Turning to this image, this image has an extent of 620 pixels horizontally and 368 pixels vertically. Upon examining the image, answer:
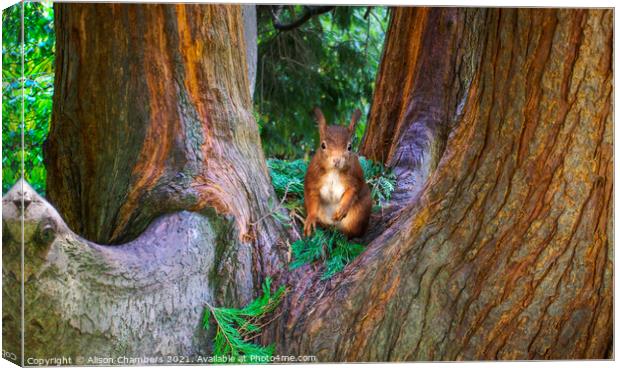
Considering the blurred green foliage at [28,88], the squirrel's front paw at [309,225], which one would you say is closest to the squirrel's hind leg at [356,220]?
the squirrel's front paw at [309,225]

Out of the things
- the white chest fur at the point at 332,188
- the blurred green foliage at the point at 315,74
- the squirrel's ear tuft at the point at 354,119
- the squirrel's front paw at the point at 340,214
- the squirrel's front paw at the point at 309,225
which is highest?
the blurred green foliage at the point at 315,74

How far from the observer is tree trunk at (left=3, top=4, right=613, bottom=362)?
2643mm

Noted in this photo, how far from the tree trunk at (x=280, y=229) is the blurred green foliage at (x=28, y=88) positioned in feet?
0.49

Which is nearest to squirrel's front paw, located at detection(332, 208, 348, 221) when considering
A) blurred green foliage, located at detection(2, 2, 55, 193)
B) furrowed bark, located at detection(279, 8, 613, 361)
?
furrowed bark, located at detection(279, 8, 613, 361)

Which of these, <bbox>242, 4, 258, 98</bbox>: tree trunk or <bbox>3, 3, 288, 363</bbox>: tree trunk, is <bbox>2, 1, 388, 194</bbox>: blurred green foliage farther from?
<bbox>3, 3, 288, 363</bbox>: tree trunk

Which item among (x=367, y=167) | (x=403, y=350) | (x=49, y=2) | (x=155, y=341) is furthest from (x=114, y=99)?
(x=403, y=350)

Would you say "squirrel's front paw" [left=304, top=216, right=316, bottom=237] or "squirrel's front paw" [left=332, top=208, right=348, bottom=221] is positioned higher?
"squirrel's front paw" [left=332, top=208, right=348, bottom=221]

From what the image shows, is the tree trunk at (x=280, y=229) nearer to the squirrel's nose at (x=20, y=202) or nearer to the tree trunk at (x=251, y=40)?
the squirrel's nose at (x=20, y=202)

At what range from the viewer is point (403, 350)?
3.05m

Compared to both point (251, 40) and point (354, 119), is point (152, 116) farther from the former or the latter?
point (251, 40)

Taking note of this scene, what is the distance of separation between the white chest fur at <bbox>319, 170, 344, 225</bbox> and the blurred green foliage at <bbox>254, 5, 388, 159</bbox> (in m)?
0.85

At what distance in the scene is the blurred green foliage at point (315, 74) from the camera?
15.2 ft

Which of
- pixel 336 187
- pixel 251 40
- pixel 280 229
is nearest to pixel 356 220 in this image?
pixel 336 187

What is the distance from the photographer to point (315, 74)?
4.72 meters
